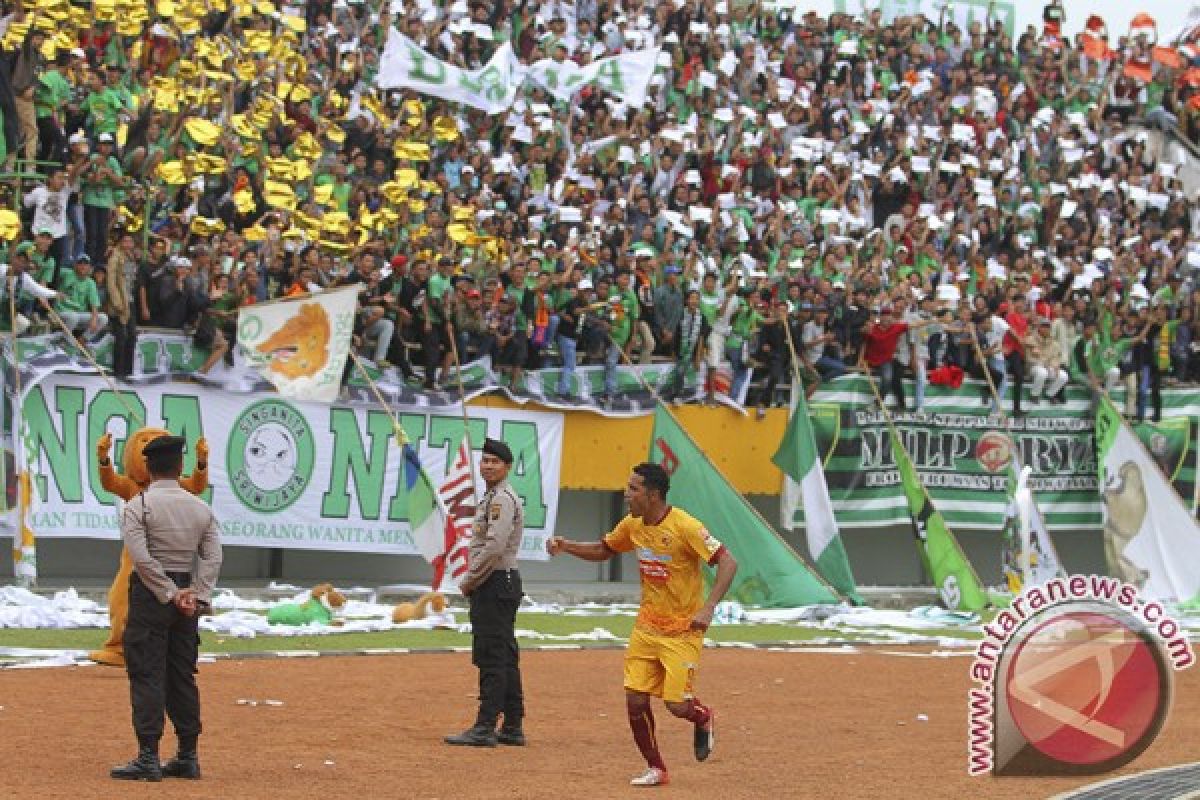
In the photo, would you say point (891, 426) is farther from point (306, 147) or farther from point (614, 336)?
point (306, 147)

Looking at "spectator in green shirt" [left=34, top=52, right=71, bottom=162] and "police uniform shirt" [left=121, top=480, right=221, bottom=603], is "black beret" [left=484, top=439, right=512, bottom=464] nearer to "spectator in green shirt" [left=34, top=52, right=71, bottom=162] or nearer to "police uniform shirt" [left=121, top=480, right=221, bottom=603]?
"police uniform shirt" [left=121, top=480, right=221, bottom=603]

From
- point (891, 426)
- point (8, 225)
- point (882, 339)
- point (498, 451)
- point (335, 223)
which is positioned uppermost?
point (335, 223)

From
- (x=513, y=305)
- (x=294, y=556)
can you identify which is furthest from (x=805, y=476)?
(x=294, y=556)

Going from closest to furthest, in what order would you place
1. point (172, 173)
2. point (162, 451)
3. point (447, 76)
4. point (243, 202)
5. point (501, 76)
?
1. point (162, 451)
2. point (172, 173)
3. point (243, 202)
4. point (447, 76)
5. point (501, 76)

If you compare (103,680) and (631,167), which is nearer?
(103,680)

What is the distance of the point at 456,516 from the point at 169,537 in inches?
600

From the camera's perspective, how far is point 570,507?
1198 inches

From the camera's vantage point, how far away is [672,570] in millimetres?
12031

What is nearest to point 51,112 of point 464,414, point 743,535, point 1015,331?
point 464,414

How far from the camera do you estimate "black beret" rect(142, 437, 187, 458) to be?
1154 cm

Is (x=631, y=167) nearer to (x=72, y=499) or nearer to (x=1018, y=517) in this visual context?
(x=1018, y=517)

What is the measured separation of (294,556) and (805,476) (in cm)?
695

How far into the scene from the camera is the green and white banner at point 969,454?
31625mm

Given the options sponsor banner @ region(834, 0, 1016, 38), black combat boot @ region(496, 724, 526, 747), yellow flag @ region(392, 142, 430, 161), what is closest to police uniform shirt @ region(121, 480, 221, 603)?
black combat boot @ region(496, 724, 526, 747)
